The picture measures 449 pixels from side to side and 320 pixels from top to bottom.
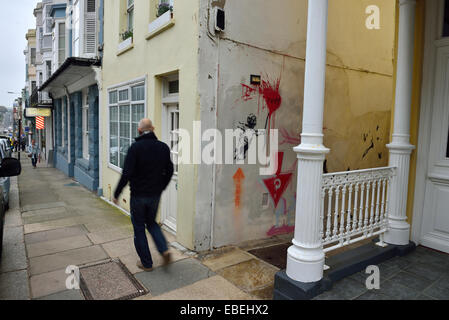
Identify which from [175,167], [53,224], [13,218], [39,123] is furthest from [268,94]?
[39,123]

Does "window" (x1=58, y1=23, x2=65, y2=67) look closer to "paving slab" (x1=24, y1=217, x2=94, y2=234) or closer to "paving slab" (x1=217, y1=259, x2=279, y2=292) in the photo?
"paving slab" (x1=24, y1=217, x2=94, y2=234)

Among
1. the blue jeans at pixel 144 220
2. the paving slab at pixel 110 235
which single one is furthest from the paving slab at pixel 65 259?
the blue jeans at pixel 144 220

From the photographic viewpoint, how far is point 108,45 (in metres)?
8.87

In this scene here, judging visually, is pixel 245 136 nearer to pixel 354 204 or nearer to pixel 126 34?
pixel 354 204

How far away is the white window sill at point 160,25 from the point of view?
5.45m

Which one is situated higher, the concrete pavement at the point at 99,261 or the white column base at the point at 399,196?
the white column base at the point at 399,196

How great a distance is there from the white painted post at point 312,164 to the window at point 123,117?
4253mm

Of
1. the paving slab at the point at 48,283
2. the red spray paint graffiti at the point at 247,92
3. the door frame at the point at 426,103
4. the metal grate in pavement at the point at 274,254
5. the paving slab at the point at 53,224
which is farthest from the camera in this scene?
the paving slab at the point at 53,224

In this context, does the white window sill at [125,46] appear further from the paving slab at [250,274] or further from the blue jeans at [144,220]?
the paving slab at [250,274]

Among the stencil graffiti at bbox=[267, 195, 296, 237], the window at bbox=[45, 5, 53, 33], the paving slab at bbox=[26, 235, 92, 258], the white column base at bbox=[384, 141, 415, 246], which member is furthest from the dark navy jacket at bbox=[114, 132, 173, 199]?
the window at bbox=[45, 5, 53, 33]

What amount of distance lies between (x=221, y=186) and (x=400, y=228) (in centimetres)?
266

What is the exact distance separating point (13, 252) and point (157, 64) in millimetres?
4033

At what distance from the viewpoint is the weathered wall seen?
5027 mm

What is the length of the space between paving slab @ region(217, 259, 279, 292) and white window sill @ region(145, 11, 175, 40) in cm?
411
